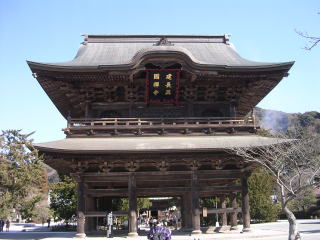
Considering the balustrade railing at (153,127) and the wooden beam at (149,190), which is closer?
the wooden beam at (149,190)

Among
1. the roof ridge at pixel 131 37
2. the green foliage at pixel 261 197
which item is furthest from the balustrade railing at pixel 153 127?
the green foliage at pixel 261 197

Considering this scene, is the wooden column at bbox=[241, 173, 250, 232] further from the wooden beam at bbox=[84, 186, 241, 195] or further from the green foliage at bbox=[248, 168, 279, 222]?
the green foliage at bbox=[248, 168, 279, 222]

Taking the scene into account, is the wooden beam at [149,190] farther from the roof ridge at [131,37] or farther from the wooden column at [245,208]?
the roof ridge at [131,37]

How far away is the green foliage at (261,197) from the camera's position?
110 ft

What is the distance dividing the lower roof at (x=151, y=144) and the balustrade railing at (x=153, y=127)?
1.23 ft

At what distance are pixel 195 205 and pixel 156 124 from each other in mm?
4381

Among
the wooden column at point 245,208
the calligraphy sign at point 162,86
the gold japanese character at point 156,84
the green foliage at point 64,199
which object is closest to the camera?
the wooden column at point 245,208

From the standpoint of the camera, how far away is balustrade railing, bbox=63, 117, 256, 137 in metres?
16.7

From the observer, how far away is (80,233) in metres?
15.8

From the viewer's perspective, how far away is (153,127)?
16766 millimetres

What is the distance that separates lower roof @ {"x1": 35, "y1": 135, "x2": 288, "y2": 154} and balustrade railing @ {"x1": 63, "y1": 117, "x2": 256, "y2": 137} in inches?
14.8

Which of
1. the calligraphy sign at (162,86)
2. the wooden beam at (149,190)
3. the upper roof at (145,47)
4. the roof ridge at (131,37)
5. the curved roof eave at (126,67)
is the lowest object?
the wooden beam at (149,190)

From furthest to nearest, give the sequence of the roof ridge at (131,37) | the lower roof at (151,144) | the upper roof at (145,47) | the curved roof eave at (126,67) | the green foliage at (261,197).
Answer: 1. the green foliage at (261,197)
2. the roof ridge at (131,37)
3. the upper roof at (145,47)
4. the curved roof eave at (126,67)
5. the lower roof at (151,144)

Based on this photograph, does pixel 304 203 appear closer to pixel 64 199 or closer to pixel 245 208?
pixel 64 199
